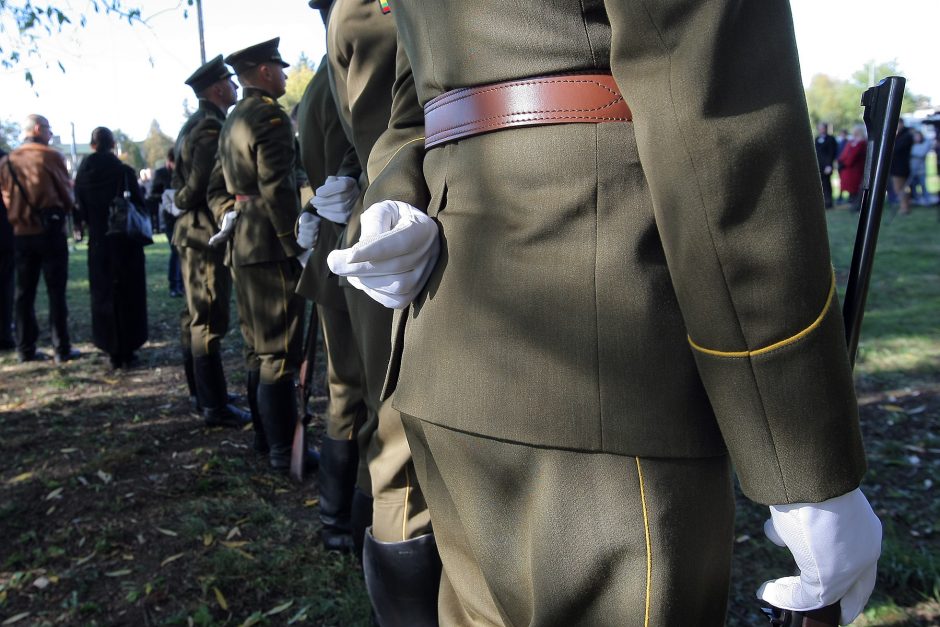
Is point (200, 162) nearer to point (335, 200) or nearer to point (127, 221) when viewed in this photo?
point (127, 221)

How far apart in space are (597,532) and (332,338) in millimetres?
2129

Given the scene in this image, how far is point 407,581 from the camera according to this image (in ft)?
6.45

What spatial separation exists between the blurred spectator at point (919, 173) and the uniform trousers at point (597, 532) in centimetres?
1739

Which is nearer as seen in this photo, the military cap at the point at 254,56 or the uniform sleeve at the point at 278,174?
the uniform sleeve at the point at 278,174

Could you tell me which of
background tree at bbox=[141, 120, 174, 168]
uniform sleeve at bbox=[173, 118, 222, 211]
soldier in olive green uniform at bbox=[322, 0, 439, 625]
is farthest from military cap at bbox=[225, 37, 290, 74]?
background tree at bbox=[141, 120, 174, 168]

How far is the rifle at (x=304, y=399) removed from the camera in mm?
3771

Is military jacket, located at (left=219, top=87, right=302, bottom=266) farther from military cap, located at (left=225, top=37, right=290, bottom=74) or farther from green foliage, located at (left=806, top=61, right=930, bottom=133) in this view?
green foliage, located at (left=806, top=61, right=930, bottom=133)

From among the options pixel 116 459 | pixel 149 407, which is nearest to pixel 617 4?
pixel 116 459

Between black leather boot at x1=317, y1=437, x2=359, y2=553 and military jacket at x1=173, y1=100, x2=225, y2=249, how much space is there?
2.18 meters

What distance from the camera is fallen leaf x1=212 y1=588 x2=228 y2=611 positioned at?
9.79ft

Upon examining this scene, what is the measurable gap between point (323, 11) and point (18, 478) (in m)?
2.99

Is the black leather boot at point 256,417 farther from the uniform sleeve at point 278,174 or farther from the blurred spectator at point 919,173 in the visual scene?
the blurred spectator at point 919,173

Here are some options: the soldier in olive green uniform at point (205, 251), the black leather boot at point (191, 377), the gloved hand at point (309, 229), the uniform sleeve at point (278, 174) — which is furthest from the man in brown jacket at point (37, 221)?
the gloved hand at point (309, 229)

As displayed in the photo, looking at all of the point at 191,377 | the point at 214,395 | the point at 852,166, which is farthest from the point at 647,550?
the point at 852,166
